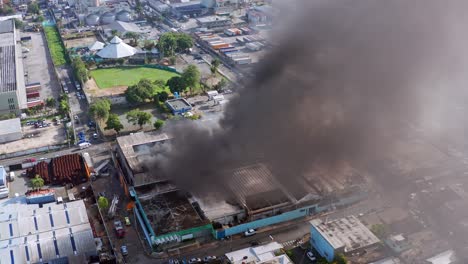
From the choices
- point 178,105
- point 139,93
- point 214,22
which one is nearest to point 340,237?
point 178,105

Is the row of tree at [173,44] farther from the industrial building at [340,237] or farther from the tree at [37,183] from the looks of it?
the industrial building at [340,237]

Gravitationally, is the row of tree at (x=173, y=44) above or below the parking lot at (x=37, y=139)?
above

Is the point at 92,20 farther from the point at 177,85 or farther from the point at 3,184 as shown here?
the point at 3,184

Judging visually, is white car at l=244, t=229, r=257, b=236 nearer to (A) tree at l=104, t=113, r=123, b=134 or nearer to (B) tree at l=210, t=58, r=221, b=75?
(A) tree at l=104, t=113, r=123, b=134

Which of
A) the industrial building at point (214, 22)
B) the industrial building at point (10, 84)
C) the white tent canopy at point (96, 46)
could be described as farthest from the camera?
the industrial building at point (214, 22)

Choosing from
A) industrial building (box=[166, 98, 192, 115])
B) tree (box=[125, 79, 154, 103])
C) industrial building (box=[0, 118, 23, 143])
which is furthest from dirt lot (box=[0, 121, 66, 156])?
industrial building (box=[166, 98, 192, 115])

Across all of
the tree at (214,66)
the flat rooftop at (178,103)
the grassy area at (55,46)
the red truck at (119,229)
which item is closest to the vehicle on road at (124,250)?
the red truck at (119,229)

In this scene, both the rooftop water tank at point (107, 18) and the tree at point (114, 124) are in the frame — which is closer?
the tree at point (114, 124)
